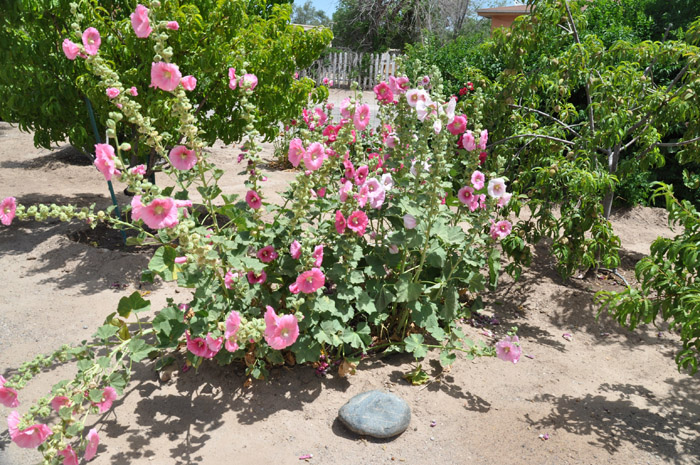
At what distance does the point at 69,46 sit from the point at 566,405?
3044mm

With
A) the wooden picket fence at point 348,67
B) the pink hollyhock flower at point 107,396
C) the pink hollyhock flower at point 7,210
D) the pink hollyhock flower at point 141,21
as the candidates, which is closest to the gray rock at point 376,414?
the pink hollyhock flower at point 107,396

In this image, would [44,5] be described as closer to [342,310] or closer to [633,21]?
[342,310]

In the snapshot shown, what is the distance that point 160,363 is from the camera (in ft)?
8.80

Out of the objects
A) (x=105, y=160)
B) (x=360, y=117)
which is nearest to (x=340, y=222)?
(x=360, y=117)

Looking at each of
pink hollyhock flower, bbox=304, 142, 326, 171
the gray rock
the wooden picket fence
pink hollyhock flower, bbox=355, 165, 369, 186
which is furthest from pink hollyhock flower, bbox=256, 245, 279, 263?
the wooden picket fence

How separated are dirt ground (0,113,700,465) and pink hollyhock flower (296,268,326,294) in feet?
2.26

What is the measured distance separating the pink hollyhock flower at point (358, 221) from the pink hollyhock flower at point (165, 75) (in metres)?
0.98

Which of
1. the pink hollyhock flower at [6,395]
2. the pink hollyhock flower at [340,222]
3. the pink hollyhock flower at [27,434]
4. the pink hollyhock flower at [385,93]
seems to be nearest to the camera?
the pink hollyhock flower at [27,434]

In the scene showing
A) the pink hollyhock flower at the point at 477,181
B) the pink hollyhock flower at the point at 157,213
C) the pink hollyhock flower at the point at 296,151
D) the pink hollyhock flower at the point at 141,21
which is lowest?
the pink hollyhock flower at the point at 157,213

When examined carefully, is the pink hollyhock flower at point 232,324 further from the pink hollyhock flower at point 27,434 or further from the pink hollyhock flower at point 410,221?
the pink hollyhock flower at point 410,221

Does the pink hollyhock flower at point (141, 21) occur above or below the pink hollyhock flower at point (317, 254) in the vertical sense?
above

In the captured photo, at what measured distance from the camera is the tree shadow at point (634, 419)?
248cm

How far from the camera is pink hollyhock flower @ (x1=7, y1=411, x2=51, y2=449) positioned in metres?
1.75

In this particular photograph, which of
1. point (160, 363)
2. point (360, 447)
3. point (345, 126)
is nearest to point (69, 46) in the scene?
point (345, 126)
